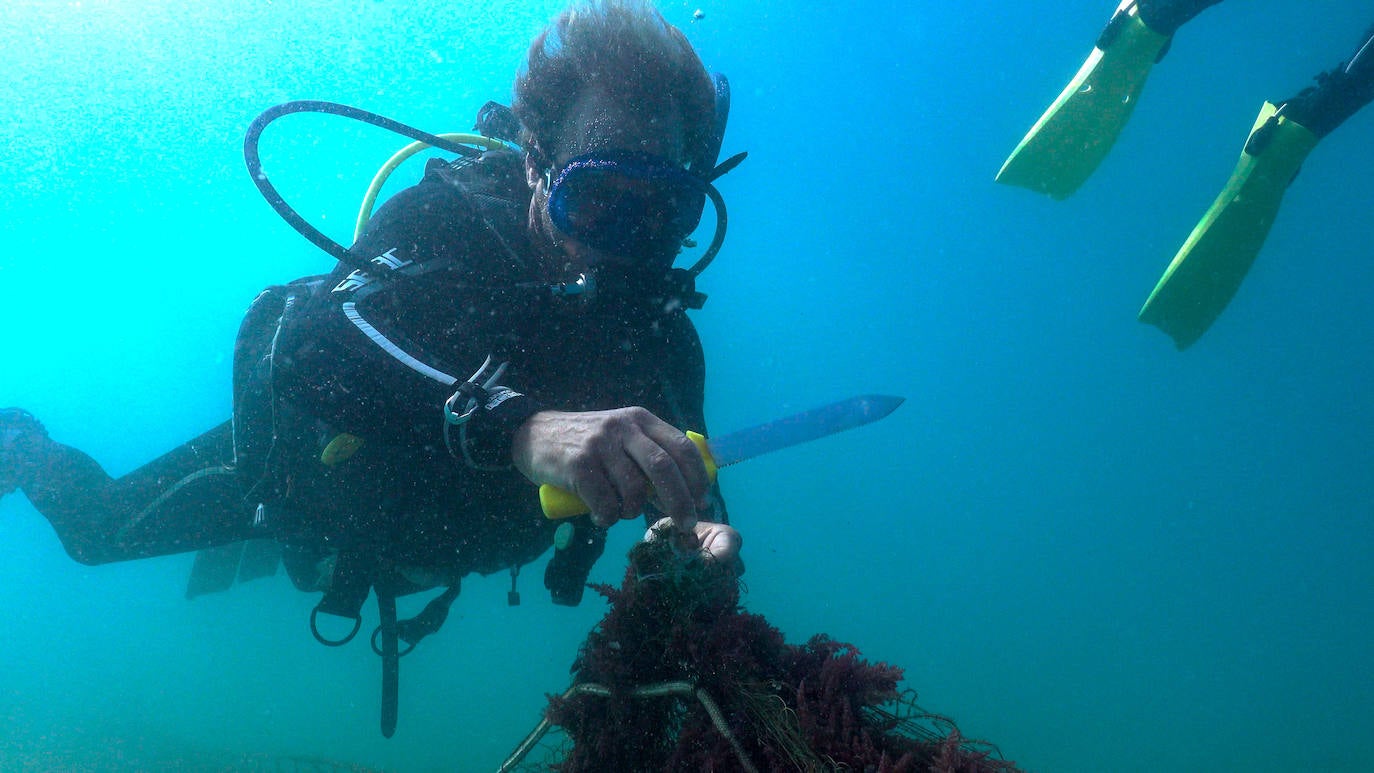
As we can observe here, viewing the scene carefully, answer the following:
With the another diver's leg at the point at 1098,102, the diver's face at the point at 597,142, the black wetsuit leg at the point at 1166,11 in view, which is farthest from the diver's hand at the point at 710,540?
the black wetsuit leg at the point at 1166,11

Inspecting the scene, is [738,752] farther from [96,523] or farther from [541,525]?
[96,523]

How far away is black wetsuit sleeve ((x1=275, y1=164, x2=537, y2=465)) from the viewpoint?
179 centimetres

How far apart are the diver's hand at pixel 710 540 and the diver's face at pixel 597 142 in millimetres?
1170

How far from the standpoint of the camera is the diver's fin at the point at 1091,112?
22.7ft

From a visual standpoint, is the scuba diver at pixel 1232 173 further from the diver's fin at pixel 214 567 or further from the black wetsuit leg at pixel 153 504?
the diver's fin at pixel 214 567

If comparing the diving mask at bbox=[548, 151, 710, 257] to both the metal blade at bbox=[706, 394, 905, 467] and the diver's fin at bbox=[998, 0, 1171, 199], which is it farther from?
the diver's fin at bbox=[998, 0, 1171, 199]

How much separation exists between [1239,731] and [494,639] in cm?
4018

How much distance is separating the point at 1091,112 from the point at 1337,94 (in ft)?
7.07

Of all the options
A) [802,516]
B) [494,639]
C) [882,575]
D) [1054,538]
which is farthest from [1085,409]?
[494,639]

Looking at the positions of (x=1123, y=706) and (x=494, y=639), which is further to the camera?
(x=1123, y=706)

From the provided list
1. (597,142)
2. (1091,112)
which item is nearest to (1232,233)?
(1091,112)


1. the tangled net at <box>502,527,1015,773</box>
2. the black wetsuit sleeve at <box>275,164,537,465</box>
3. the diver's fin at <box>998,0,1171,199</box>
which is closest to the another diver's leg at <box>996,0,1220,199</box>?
the diver's fin at <box>998,0,1171,199</box>

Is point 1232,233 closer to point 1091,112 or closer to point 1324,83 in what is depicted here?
point 1324,83

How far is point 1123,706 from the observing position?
107 ft
